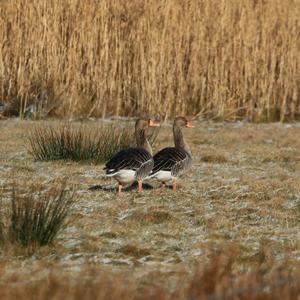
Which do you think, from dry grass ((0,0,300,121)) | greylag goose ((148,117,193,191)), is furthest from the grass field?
dry grass ((0,0,300,121))

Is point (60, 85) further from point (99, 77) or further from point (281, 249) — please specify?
point (281, 249)

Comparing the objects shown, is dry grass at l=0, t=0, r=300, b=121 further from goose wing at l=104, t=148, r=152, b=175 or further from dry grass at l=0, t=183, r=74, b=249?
dry grass at l=0, t=183, r=74, b=249

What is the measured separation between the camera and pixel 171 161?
9969 mm

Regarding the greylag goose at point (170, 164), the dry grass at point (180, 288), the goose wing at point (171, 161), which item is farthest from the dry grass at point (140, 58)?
the dry grass at point (180, 288)

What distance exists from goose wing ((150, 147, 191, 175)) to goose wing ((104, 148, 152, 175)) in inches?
9.4

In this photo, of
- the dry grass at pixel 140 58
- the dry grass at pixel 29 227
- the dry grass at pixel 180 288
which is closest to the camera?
the dry grass at pixel 180 288

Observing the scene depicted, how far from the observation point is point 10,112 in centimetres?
1802

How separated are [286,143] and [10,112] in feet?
18.3

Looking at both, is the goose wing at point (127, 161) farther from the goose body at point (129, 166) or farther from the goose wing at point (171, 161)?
the goose wing at point (171, 161)

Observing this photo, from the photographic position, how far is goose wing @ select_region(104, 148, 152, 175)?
927 cm

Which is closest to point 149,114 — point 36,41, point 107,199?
point 36,41

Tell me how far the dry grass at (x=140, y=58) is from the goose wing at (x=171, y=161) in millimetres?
7768

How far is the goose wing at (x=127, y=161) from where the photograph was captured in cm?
927

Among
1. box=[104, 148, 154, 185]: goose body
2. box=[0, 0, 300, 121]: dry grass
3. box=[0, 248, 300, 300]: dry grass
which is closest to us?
box=[0, 248, 300, 300]: dry grass
